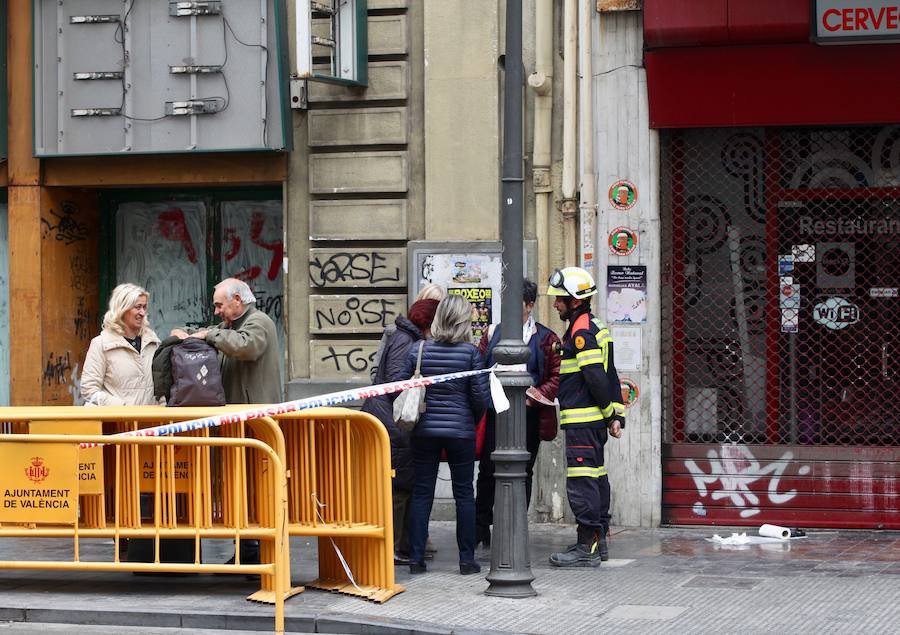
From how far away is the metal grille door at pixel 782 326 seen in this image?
451 inches

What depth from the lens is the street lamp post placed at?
8.72m

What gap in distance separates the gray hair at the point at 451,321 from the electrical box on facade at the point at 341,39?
313cm

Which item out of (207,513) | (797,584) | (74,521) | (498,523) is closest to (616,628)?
(498,523)

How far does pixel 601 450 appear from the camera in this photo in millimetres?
9891

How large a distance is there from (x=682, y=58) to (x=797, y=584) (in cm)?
427

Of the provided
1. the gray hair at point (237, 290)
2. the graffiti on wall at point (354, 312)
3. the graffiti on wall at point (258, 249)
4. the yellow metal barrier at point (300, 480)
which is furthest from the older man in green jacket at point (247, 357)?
the graffiti on wall at point (258, 249)

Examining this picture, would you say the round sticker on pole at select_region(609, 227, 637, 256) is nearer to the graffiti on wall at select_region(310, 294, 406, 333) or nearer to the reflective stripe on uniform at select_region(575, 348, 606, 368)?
the graffiti on wall at select_region(310, 294, 406, 333)

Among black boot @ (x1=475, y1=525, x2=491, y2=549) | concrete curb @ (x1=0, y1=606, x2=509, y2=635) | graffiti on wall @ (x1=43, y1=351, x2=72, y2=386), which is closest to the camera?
concrete curb @ (x1=0, y1=606, x2=509, y2=635)

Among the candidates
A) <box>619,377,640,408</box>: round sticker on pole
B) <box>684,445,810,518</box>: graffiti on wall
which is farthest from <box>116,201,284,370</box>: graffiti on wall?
<box>684,445,810,518</box>: graffiti on wall

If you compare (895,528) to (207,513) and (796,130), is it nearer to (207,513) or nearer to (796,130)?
(796,130)

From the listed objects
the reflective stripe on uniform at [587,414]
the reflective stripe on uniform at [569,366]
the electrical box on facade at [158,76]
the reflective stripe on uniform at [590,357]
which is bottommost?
the reflective stripe on uniform at [587,414]

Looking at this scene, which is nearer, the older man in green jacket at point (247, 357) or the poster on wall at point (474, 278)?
the older man in green jacket at point (247, 357)

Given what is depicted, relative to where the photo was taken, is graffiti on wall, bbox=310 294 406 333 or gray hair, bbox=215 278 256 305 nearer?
gray hair, bbox=215 278 256 305

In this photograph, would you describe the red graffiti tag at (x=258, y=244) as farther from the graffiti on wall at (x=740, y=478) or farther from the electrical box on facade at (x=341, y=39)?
the graffiti on wall at (x=740, y=478)
